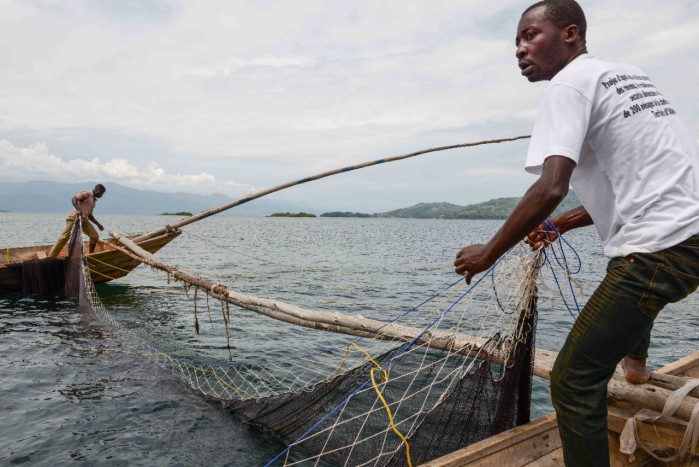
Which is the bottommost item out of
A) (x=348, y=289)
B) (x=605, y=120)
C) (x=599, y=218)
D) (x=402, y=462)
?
(x=348, y=289)

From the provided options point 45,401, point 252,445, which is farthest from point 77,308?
point 252,445

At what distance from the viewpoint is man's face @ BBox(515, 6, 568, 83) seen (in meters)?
2.41

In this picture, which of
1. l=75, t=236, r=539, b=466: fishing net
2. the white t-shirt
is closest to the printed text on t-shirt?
the white t-shirt

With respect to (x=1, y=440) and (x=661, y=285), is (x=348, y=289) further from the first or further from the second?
(x=661, y=285)

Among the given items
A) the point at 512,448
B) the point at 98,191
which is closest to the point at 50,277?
the point at 98,191

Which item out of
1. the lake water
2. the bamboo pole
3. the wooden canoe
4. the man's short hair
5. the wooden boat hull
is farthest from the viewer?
the wooden boat hull

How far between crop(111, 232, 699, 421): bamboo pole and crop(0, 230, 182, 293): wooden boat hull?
Answer: 7785mm

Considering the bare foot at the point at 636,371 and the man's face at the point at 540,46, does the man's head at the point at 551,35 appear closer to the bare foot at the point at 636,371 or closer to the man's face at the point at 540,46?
the man's face at the point at 540,46

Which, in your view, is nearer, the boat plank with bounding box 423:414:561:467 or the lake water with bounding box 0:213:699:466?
the boat plank with bounding box 423:414:561:467

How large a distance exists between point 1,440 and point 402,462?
5.89m

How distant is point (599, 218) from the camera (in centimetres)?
245

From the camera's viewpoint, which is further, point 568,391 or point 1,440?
point 1,440

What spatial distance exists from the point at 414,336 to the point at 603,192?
2.80m

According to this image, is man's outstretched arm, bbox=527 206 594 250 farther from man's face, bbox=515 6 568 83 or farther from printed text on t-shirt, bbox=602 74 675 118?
man's face, bbox=515 6 568 83
